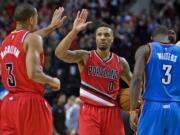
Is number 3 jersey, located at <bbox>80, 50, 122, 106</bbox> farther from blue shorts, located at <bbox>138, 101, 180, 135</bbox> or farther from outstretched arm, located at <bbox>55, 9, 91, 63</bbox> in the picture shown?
blue shorts, located at <bbox>138, 101, 180, 135</bbox>

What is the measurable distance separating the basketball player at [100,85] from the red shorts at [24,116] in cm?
110

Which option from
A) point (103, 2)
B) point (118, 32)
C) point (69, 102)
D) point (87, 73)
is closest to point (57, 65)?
point (69, 102)

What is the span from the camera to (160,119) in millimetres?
7457

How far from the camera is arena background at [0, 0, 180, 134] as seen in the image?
17.2 metres

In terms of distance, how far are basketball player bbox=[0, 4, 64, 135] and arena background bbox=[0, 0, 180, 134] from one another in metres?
9.04

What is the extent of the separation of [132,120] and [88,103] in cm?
90

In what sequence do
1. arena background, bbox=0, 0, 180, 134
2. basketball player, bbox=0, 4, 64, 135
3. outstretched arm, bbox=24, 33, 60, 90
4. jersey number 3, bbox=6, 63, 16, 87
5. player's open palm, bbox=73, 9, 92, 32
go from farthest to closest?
arena background, bbox=0, 0, 180, 134
player's open palm, bbox=73, 9, 92, 32
jersey number 3, bbox=6, 63, 16, 87
basketball player, bbox=0, 4, 64, 135
outstretched arm, bbox=24, 33, 60, 90

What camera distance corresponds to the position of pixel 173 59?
7516 millimetres

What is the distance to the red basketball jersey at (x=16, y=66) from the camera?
23.1ft

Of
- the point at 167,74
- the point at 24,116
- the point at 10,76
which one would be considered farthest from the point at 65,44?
the point at 167,74

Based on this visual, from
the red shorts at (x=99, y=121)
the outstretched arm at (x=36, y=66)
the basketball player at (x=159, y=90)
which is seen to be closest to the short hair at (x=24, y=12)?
the outstretched arm at (x=36, y=66)

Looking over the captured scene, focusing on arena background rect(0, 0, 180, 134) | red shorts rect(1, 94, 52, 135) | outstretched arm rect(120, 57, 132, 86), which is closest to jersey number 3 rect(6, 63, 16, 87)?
red shorts rect(1, 94, 52, 135)

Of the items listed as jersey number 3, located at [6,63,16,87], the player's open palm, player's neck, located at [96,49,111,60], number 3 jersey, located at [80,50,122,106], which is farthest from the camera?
player's neck, located at [96,49,111,60]

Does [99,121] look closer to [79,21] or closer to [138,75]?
[138,75]
